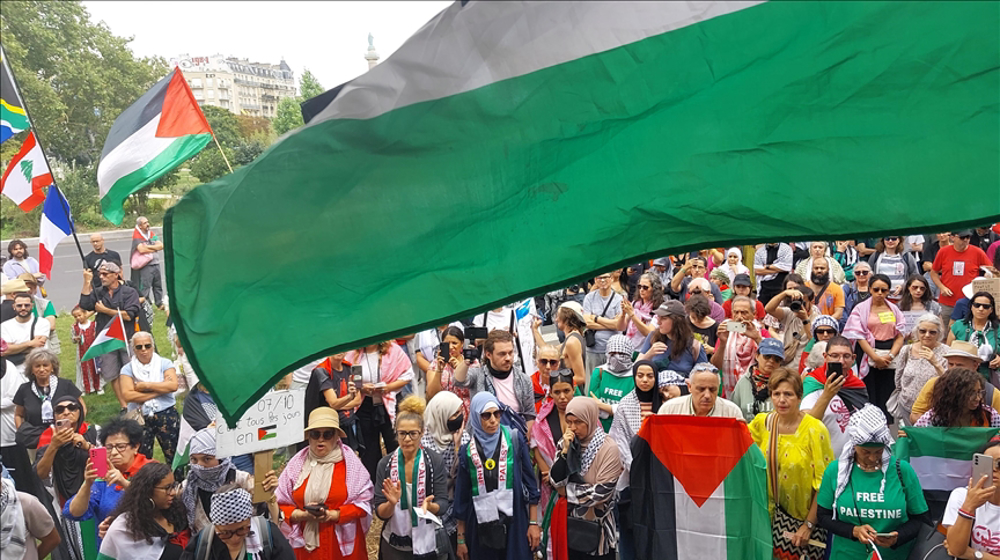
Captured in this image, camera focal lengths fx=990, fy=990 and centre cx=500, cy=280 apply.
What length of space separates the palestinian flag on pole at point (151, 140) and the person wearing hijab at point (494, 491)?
5399mm

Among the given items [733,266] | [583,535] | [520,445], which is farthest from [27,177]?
[733,266]

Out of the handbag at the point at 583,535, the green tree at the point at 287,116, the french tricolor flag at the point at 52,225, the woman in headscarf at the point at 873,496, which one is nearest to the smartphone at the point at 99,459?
the handbag at the point at 583,535

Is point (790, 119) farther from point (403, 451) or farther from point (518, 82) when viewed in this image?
point (403, 451)

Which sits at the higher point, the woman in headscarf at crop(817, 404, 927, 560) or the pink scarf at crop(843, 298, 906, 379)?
the pink scarf at crop(843, 298, 906, 379)

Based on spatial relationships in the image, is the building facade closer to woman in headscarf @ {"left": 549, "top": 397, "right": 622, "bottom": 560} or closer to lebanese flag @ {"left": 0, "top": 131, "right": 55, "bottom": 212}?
lebanese flag @ {"left": 0, "top": 131, "right": 55, "bottom": 212}

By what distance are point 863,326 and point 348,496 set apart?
18.5 ft

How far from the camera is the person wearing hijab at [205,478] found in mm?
6652

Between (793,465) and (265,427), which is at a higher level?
(265,427)

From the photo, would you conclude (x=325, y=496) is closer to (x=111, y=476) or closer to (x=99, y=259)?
(x=111, y=476)

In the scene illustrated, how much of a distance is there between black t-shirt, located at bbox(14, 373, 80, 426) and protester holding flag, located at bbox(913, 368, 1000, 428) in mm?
6799

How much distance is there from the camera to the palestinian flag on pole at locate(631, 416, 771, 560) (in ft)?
19.9

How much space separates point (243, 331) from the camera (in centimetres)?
374

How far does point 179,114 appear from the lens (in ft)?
36.0

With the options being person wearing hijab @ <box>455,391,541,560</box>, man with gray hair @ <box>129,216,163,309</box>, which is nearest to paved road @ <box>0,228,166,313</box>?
man with gray hair @ <box>129,216,163,309</box>
